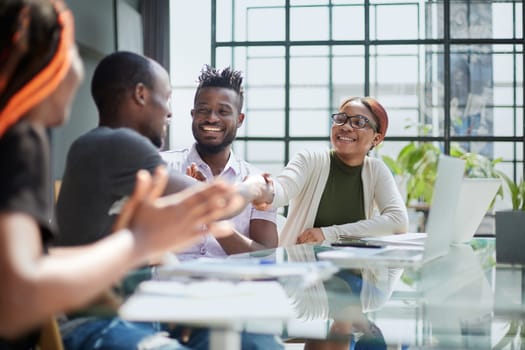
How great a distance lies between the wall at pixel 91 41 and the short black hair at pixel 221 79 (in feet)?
9.67

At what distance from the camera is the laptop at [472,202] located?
2.61 m

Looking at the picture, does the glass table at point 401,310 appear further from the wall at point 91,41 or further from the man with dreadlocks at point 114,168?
the wall at point 91,41

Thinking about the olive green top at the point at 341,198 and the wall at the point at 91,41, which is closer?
the olive green top at the point at 341,198

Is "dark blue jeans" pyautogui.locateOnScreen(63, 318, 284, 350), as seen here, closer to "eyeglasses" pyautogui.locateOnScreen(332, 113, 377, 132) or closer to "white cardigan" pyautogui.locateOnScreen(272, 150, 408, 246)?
"white cardigan" pyautogui.locateOnScreen(272, 150, 408, 246)

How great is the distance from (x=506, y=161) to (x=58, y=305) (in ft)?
22.7

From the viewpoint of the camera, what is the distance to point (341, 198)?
3312mm

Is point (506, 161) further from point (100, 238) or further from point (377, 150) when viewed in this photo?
point (100, 238)

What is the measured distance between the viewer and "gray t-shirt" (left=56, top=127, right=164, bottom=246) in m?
1.67

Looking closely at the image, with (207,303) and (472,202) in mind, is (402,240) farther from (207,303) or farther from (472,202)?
(207,303)

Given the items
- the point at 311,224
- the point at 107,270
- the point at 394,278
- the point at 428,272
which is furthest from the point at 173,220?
the point at 311,224

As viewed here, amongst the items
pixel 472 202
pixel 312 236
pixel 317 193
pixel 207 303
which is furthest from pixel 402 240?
pixel 207 303

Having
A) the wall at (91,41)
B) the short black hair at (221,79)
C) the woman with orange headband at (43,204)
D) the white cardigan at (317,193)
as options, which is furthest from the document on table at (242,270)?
the wall at (91,41)

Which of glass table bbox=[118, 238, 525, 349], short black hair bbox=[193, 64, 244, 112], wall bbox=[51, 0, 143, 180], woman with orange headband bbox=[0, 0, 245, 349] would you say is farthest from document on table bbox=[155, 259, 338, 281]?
wall bbox=[51, 0, 143, 180]

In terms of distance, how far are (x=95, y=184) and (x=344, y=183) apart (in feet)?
5.91
